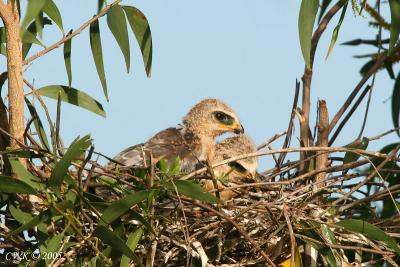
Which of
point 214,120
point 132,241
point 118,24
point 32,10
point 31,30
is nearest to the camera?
point 32,10

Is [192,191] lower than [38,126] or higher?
lower

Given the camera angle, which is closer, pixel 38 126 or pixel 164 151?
→ pixel 38 126

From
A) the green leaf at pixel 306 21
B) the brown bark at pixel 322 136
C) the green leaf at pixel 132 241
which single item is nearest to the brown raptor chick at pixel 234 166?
the brown bark at pixel 322 136

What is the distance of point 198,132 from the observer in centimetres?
841

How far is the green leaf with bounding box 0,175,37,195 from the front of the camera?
5551 millimetres

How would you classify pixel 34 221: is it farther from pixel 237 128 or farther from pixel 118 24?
pixel 237 128

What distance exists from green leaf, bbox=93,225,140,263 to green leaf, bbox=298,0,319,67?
1.51 m

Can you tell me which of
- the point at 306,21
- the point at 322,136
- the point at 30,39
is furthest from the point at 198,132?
the point at 306,21

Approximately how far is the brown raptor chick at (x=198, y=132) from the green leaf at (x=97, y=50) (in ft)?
3.61

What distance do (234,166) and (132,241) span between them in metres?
1.82

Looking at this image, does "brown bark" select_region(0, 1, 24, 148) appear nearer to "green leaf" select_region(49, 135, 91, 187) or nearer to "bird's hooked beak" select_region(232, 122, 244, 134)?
"green leaf" select_region(49, 135, 91, 187)

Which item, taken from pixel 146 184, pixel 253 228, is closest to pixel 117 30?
pixel 146 184

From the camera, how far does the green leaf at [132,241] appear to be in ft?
18.8

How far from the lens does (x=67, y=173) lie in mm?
5660
